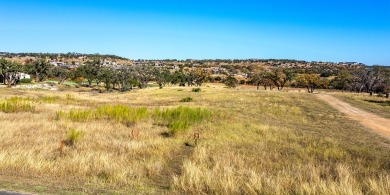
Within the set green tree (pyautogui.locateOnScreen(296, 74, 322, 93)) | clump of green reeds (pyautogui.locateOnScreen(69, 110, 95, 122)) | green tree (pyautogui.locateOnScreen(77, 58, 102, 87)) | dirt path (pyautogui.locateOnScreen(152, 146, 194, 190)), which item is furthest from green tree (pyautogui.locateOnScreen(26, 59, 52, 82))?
dirt path (pyautogui.locateOnScreen(152, 146, 194, 190))

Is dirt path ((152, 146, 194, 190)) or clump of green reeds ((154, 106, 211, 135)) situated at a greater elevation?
dirt path ((152, 146, 194, 190))

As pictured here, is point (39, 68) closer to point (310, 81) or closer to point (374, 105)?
point (310, 81)

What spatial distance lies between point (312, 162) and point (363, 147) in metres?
4.76

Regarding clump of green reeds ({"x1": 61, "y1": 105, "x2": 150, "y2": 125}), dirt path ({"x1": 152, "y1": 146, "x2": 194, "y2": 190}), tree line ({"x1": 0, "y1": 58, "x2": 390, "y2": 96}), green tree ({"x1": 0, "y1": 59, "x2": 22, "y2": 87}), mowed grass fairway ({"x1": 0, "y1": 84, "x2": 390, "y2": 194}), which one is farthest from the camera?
tree line ({"x1": 0, "y1": 58, "x2": 390, "y2": 96})

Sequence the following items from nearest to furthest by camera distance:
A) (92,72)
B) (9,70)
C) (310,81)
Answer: (9,70) < (310,81) < (92,72)

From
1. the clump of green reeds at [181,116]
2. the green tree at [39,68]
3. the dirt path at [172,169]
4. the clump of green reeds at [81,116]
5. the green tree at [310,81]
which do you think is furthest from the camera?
the green tree at [39,68]

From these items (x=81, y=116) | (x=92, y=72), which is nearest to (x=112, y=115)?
(x=81, y=116)

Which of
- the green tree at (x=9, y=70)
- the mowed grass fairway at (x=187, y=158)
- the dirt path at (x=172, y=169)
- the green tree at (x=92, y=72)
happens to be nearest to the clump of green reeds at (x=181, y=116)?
the mowed grass fairway at (x=187, y=158)

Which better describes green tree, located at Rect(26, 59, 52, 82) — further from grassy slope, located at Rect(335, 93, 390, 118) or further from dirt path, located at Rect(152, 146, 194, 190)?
dirt path, located at Rect(152, 146, 194, 190)

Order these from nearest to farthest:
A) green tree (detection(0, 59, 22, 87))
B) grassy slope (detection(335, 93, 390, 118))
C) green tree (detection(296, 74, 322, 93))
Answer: grassy slope (detection(335, 93, 390, 118)) → green tree (detection(0, 59, 22, 87)) → green tree (detection(296, 74, 322, 93))

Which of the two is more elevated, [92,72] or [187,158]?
[187,158]

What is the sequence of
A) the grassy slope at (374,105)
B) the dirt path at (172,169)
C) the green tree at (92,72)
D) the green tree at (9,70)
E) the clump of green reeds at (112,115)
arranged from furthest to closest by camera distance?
1. the green tree at (92,72)
2. the green tree at (9,70)
3. the grassy slope at (374,105)
4. the clump of green reeds at (112,115)
5. the dirt path at (172,169)

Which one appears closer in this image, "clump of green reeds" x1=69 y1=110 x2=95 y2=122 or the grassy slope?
"clump of green reeds" x1=69 y1=110 x2=95 y2=122

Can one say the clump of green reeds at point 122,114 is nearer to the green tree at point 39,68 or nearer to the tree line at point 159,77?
the tree line at point 159,77
